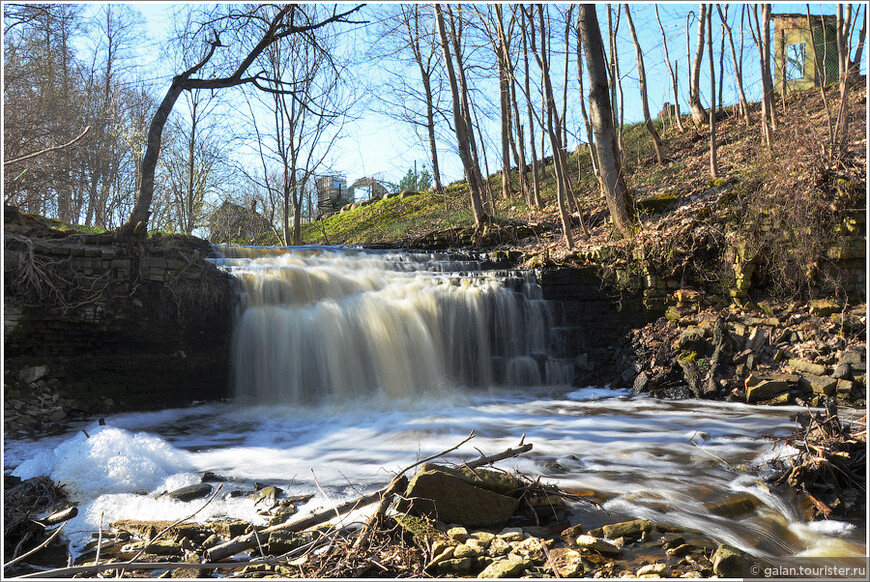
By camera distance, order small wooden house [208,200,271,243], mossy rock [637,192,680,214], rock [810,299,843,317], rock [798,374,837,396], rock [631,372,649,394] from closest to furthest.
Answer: rock [798,374,837,396], rock [810,299,843,317], rock [631,372,649,394], mossy rock [637,192,680,214], small wooden house [208,200,271,243]

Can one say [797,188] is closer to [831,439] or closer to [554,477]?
[831,439]

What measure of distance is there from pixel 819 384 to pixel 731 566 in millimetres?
5415

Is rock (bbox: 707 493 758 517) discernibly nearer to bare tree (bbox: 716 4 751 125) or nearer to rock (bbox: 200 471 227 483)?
rock (bbox: 200 471 227 483)

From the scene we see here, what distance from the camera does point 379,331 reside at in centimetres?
934

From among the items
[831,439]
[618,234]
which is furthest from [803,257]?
[831,439]

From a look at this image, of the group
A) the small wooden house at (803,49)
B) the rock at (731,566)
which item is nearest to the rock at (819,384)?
the rock at (731,566)

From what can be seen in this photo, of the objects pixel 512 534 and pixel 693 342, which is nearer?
pixel 512 534

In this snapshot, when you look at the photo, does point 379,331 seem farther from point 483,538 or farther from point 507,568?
point 507,568

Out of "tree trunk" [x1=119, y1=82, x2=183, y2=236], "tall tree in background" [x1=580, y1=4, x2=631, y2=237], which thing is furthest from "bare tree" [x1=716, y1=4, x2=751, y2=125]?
"tree trunk" [x1=119, y1=82, x2=183, y2=236]

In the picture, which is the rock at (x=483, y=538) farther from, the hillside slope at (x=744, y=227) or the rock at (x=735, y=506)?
the hillside slope at (x=744, y=227)

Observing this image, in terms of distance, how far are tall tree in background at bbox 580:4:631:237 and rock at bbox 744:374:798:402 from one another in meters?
4.19

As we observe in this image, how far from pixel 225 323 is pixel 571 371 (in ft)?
19.6

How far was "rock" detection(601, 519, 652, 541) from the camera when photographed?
144 inches

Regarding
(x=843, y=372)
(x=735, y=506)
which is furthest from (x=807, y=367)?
(x=735, y=506)
